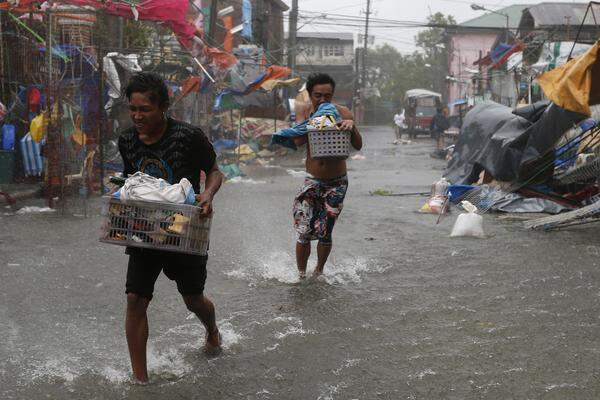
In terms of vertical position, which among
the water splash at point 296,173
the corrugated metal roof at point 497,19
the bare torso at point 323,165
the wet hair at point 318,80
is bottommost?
the water splash at point 296,173

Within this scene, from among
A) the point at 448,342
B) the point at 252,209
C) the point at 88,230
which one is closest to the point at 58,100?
the point at 88,230

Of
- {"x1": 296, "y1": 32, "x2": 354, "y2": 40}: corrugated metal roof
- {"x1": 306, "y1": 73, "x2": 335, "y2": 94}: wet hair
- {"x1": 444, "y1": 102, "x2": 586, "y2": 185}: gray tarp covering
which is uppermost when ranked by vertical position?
{"x1": 296, "y1": 32, "x2": 354, "y2": 40}: corrugated metal roof

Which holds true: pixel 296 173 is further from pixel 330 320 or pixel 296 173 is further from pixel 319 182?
pixel 330 320

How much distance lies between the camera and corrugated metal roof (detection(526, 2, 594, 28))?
116ft

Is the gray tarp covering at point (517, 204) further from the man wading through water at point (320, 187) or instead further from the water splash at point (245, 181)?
the water splash at point (245, 181)

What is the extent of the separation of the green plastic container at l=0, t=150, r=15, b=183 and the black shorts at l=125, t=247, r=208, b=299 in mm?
8795

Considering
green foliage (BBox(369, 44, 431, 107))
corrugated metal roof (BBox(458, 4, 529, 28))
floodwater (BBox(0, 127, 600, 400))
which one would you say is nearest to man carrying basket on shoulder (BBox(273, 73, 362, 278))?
floodwater (BBox(0, 127, 600, 400))

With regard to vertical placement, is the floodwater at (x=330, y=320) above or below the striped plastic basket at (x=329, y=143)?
below

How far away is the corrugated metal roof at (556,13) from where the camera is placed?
35375 mm

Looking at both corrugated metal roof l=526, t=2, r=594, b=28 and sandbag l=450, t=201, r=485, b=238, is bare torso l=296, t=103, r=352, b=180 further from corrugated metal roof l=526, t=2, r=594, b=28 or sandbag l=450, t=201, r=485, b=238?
corrugated metal roof l=526, t=2, r=594, b=28

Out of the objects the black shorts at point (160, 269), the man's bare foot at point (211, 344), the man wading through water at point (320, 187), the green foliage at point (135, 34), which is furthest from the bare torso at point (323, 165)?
the green foliage at point (135, 34)

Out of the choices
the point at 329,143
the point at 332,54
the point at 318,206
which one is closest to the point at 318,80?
the point at 329,143

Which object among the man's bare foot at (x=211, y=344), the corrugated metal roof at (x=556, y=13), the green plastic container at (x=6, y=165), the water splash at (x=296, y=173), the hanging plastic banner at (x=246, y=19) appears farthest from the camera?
the corrugated metal roof at (x=556, y=13)

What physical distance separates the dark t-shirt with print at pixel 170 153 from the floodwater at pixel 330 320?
1110 mm
